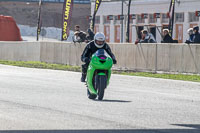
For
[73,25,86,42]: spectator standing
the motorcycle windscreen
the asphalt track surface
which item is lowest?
the asphalt track surface

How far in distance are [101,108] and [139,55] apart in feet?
45.3

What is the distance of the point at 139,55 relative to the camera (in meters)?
26.7

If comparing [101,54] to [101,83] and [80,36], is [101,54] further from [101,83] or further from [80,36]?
[80,36]

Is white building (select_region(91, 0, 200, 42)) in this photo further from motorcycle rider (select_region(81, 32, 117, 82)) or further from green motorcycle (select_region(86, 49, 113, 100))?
green motorcycle (select_region(86, 49, 113, 100))

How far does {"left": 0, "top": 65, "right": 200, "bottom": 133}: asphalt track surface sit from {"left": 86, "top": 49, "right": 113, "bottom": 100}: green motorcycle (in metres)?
0.27

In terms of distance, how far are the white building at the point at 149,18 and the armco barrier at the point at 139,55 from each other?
59.6 feet

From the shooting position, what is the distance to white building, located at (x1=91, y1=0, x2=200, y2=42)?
58281 millimetres

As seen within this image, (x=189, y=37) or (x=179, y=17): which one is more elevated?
(x=179, y=17)

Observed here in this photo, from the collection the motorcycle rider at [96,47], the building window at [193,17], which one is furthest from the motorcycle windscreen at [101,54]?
the building window at [193,17]

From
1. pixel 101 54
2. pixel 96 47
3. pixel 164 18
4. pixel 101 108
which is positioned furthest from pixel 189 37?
pixel 164 18

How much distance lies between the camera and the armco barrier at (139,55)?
24.2m

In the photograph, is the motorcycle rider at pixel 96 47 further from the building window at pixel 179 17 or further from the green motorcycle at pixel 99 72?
the building window at pixel 179 17

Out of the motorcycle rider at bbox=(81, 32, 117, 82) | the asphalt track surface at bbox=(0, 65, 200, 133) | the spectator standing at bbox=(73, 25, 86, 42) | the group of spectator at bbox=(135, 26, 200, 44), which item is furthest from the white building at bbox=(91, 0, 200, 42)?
the motorcycle rider at bbox=(81, 32, 117, 82)

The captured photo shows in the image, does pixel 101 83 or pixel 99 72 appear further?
pixel 99 72
